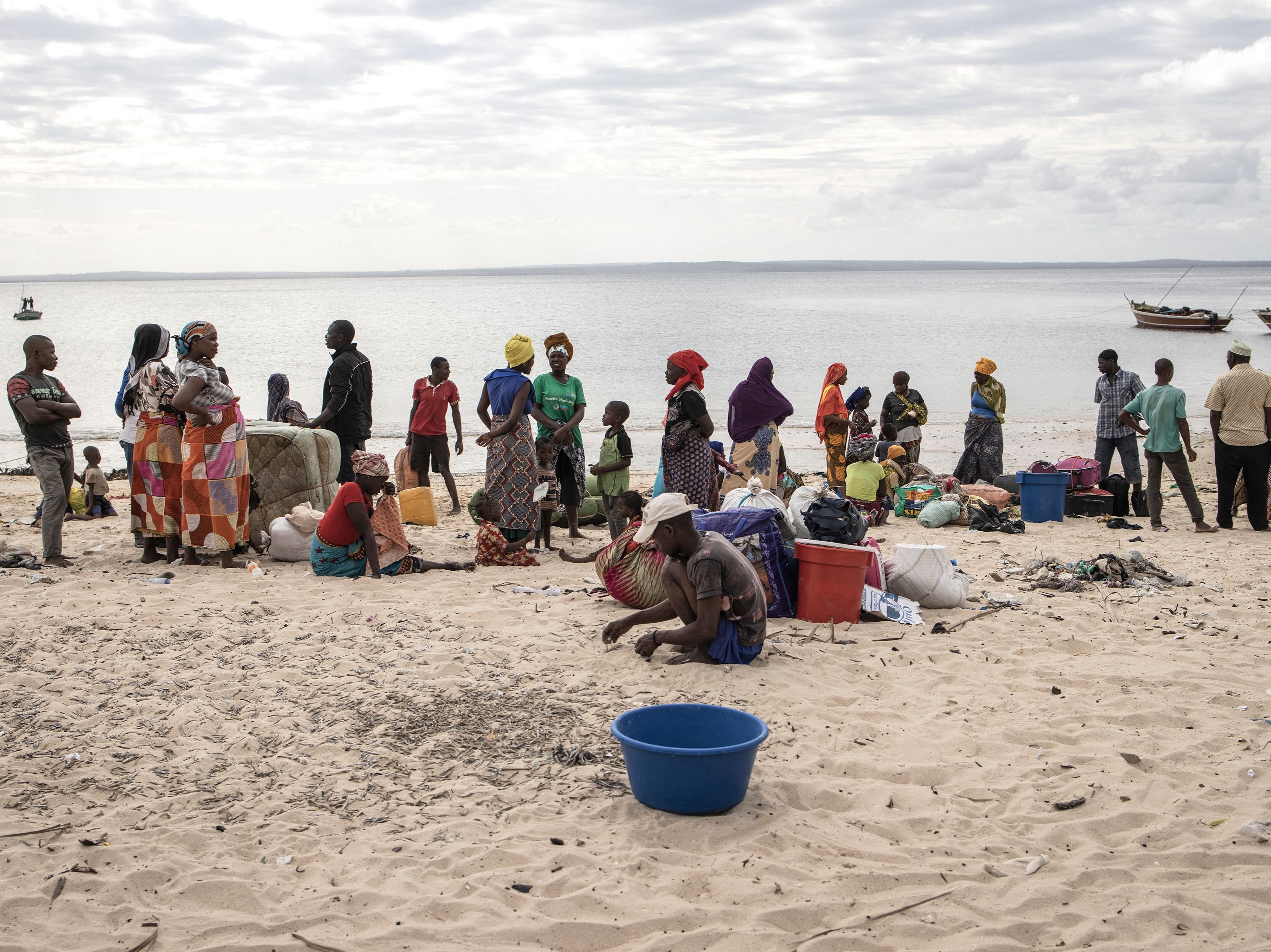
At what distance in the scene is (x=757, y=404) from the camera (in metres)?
8.89

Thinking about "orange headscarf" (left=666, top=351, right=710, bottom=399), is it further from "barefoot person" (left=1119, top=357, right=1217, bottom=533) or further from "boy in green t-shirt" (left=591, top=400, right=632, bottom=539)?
"barefoot person" (left=1119, top=357, right=1217, bottom=533)

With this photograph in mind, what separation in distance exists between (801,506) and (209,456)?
14.3ft

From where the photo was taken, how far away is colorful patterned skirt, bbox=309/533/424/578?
7.23 meters

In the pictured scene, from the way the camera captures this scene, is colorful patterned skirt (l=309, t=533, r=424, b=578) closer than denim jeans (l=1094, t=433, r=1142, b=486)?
Yes

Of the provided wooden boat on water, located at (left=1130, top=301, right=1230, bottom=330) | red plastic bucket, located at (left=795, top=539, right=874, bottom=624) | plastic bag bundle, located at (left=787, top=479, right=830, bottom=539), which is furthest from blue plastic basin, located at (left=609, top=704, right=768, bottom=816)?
wooden boat on water, located at (left=1130, top=301, right=1230, bottom=330)

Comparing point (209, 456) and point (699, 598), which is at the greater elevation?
point (209, 456)

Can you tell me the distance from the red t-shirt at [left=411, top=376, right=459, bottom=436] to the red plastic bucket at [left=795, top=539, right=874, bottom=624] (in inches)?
204

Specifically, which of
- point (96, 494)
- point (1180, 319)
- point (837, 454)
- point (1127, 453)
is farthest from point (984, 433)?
point (1180, 319)

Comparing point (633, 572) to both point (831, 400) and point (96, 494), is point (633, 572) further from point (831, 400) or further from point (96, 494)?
point (96, 494)

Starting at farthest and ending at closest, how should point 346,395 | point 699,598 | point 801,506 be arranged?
point 346,395 < point 801,506 < point 699,598

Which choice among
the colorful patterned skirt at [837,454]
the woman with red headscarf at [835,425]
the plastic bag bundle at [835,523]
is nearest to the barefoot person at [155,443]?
the plastic bag bundle at [835,523]

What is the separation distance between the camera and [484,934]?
3.00m

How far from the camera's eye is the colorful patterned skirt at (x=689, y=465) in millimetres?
7867

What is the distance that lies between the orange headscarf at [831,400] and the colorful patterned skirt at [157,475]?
6381 millimetres
